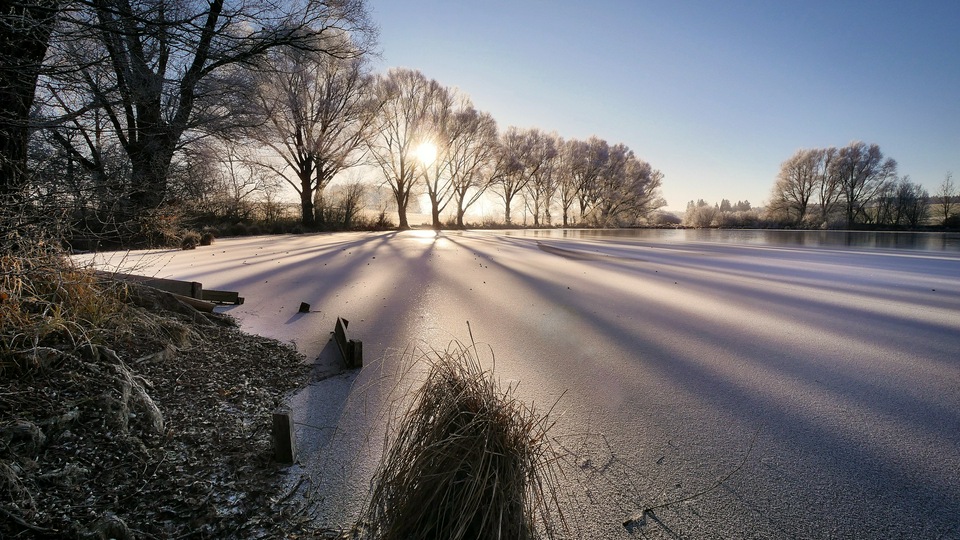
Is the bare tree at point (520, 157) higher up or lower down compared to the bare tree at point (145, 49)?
higher up

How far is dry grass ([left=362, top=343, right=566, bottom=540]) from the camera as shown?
119 cm

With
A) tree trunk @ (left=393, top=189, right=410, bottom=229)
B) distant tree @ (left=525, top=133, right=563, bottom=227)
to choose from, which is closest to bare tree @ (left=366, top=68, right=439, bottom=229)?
tree trunk @ (left=393, top=189, right=410, bottom=229)

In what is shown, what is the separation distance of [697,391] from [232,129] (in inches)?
476

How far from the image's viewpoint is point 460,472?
1256 millimetres

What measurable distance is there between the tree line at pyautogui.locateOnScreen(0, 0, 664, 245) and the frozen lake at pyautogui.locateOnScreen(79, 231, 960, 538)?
1.21 metres

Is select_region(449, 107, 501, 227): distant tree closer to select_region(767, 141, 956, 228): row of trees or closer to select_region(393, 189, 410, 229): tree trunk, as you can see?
select_region(393, 189, 410, 229): tree trunk

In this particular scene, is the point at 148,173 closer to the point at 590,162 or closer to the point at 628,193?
the point at 590,162

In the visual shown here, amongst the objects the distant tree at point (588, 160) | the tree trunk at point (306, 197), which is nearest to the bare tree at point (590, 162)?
the distant tree at point (588, 160)

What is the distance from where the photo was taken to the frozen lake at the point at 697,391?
1605 millimetres

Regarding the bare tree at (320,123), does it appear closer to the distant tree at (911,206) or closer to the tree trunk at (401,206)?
the tree trunk at (401,206)

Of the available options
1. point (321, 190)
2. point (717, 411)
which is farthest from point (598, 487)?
point (321, 190)

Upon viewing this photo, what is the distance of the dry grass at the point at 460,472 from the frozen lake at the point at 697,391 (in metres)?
0.41

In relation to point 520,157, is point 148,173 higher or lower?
lower

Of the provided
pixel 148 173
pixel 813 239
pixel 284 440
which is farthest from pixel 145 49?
pixel 813 239
